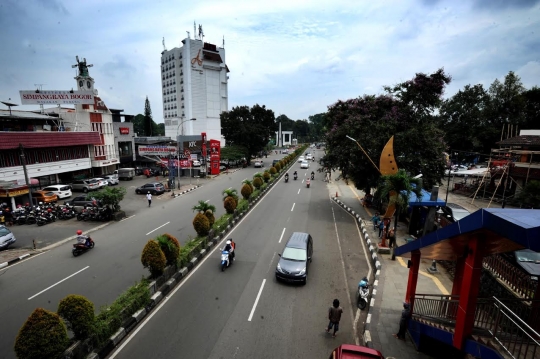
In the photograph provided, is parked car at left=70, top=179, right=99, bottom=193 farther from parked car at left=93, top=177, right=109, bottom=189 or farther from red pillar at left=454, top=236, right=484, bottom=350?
red pillar at left=454, top=236, right=484, bottom=350

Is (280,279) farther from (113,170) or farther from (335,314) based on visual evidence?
(113,170)

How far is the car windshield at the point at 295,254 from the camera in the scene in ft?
38.4

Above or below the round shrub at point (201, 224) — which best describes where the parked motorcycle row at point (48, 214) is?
below

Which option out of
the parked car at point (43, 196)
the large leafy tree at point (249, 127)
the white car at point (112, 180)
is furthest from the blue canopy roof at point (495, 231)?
the large leafy tree at point (249, 127)

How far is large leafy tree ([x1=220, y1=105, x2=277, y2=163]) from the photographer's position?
5244 cm

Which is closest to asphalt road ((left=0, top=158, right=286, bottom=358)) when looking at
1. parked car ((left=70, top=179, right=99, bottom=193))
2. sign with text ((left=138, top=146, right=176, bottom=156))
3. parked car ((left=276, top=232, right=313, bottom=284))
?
parked car ((left=276, top=232, right=313, bottom=284))

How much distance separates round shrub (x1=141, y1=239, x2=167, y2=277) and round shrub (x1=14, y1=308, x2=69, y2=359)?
3638 millimetres

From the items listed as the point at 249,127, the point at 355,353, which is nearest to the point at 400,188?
the point at 355,353

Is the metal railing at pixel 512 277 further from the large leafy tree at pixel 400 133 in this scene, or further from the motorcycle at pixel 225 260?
the large leafy tree at pixel 400 133

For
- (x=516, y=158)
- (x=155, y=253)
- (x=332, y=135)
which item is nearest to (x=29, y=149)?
(x=155, y=253)

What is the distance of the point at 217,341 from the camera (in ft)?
26.2

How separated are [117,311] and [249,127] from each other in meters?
46.5

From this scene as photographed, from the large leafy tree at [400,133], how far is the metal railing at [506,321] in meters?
13.8

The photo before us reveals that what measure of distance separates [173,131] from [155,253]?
73123 millimetres
